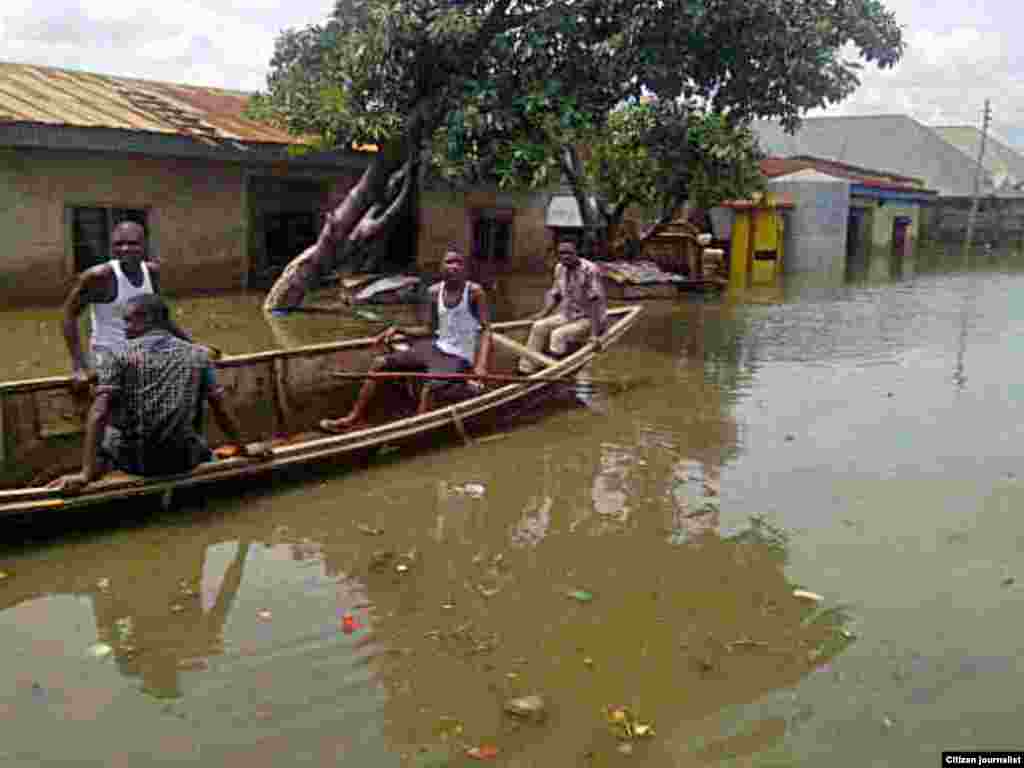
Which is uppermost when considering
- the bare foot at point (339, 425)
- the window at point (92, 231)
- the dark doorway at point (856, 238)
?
the dark doorway at point (856, 238)

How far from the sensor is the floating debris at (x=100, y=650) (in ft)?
13.2

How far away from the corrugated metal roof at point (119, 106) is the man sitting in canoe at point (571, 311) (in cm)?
706

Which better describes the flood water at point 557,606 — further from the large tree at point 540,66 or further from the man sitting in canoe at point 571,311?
the large tree at point 540,66

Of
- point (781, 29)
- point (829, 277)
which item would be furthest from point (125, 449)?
point (829, 277)

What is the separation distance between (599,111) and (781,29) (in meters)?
2.37

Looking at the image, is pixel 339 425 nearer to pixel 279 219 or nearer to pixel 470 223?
pixel 279 219

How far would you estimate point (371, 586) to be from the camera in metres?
4.76

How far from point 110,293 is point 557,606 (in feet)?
10.6

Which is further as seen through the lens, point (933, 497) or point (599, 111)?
point (599, 111)

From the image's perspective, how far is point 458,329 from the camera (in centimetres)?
766

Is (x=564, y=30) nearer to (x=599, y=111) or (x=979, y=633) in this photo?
(x=599, y=111)

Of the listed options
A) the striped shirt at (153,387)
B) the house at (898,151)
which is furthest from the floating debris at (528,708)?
the house at (898,151)

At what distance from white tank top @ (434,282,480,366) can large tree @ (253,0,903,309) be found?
4256 mm

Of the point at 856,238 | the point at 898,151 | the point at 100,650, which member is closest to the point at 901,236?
the point at 856,238
